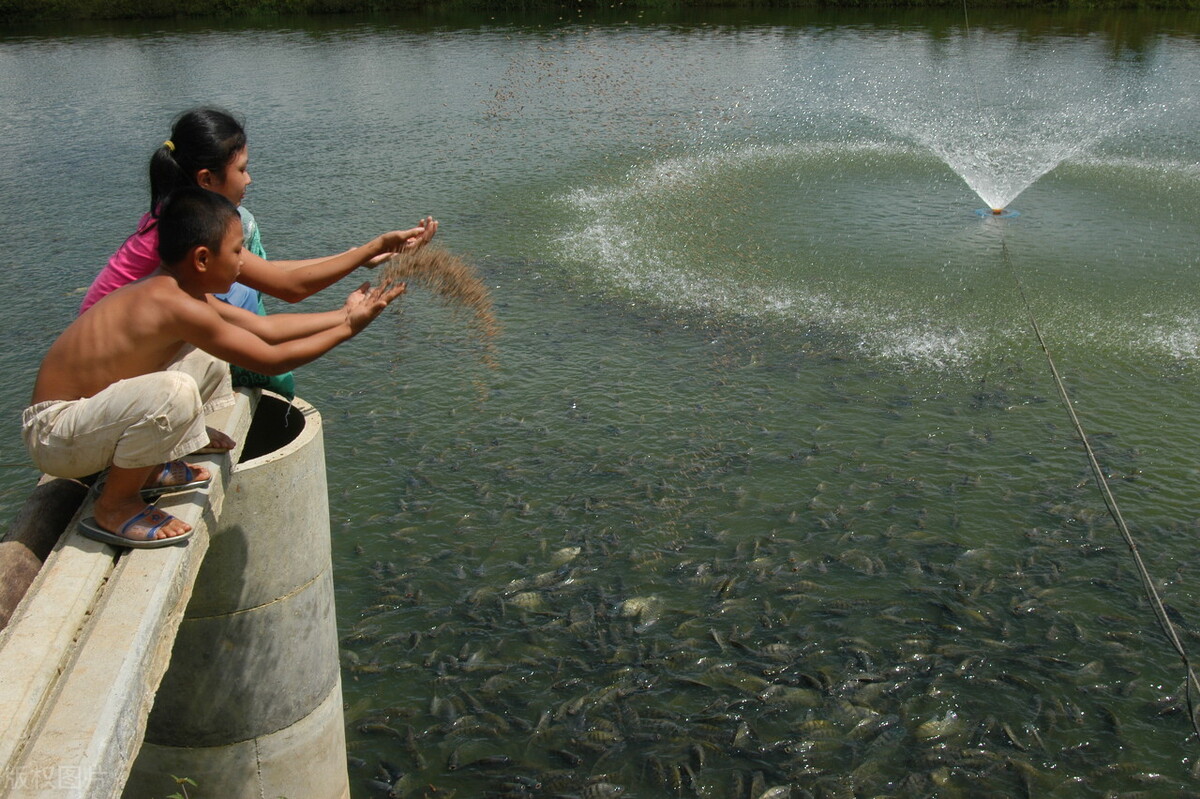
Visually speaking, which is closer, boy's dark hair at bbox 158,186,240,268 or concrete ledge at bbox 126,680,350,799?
boy's dark hair at bbox 158,186,240,268

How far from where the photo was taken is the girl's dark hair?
5.06 metres

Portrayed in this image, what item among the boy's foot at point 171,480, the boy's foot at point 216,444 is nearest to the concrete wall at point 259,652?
the boy's foot at point 216,444

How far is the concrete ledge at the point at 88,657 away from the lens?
118 inches

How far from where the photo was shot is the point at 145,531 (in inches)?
159

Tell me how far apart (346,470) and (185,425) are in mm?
5555

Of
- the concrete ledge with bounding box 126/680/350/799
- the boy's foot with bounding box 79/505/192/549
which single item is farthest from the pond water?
the boy's foot with bounding box 79/505/192/549

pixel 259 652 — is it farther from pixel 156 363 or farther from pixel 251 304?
pixel 251 304

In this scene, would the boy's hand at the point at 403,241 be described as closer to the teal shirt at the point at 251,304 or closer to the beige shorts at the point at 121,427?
the teal shirt at the point at 251,304

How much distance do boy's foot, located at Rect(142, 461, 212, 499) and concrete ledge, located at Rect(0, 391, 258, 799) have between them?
0.15 ft

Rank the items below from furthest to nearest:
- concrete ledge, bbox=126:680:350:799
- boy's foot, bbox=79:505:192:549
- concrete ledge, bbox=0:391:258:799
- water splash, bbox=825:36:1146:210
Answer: water splash, bbox=825:36:1146:210 < concrete ledge, bbox=126:680:350:799 < boy's foot, bbox=79:505:192:549 < concrete ledge, bbox=0:391:258:799

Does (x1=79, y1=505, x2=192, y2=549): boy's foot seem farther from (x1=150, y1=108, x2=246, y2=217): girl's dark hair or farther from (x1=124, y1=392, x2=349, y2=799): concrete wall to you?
(x1=150, y1=108, x2=246, y2=217): girl's dark hair

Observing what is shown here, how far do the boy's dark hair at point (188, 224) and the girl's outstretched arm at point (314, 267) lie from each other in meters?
0.84

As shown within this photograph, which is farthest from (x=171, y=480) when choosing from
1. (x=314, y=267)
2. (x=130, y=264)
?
(x=314, y=267)

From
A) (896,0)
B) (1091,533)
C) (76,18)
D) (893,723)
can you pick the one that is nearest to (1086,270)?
(1091,533)
